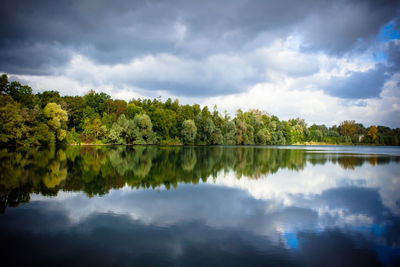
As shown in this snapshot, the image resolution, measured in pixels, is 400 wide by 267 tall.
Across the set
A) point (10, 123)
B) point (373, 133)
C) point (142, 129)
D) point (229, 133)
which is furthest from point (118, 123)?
point (373, 133)

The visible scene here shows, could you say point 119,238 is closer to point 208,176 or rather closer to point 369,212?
point 369,212

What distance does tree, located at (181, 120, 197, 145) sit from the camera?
261 feet

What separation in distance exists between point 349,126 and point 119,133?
12968cm

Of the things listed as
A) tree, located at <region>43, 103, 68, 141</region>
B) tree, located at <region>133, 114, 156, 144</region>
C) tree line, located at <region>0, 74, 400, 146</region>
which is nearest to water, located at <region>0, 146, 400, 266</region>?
tree line, located at <region>0, 74, 400, 146</region>

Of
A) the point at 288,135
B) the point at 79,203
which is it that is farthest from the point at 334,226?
the point at 288,135

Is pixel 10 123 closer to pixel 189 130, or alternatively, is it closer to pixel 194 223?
pixel 194 223

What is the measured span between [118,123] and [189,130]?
22.0 meters

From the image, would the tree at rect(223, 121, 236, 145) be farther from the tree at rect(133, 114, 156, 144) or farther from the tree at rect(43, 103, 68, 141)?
the tree at rect(43, 103, 68, 141)

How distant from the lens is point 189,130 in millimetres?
79812

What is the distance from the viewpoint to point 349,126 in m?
142

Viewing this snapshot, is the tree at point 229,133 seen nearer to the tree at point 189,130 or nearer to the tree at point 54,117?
the tree at point 189,130

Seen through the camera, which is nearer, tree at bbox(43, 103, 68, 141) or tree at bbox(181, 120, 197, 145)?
tree at bbox(43, 103, 68, 141)

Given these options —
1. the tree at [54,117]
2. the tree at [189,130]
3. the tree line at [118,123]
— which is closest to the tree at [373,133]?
the tree line at [118,123]

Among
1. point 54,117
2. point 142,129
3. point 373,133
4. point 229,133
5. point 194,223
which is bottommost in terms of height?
point 194,223
